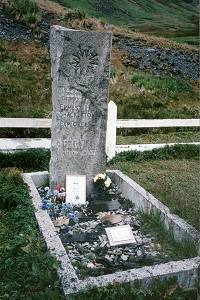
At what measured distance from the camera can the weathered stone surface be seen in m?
8.57

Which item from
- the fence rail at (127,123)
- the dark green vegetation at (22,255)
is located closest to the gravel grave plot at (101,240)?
the dark green vegetation at (22,255)

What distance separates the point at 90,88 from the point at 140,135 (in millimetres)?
5765

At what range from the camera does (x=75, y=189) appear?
8.81m

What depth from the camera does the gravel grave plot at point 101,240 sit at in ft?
20.9

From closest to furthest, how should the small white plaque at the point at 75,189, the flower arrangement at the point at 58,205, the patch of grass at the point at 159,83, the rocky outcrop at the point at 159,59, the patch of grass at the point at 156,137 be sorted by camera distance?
the flower arrangement at the point at 58,205, the small white plaque at the point at 75,189, the patch of grass at the point at 156,137, the patch of grass at the point at 159,83, the rocky outcrop at the point at 159,59

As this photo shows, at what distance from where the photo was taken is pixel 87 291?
5059 millimetres

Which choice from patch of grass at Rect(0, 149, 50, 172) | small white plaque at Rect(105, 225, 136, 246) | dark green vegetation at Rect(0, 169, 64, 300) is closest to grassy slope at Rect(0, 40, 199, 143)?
patch of grass at Rect(0, 149, 50, 172)

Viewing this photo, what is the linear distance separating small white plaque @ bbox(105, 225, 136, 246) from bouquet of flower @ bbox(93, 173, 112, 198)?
193cm

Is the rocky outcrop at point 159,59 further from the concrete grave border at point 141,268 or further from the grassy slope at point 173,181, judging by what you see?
the concrete grave border at point 141,268

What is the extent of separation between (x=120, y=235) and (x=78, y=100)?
9.19ft

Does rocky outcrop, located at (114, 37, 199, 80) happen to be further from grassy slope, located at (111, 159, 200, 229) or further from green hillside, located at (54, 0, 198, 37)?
green hillside, located at (54, 0, 198, 37)

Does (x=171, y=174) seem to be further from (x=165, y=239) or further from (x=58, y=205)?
(x=165, y=239)

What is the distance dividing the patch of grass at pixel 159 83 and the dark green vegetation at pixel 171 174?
27.1ft

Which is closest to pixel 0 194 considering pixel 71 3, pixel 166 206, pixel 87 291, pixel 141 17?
pixel 166 206
